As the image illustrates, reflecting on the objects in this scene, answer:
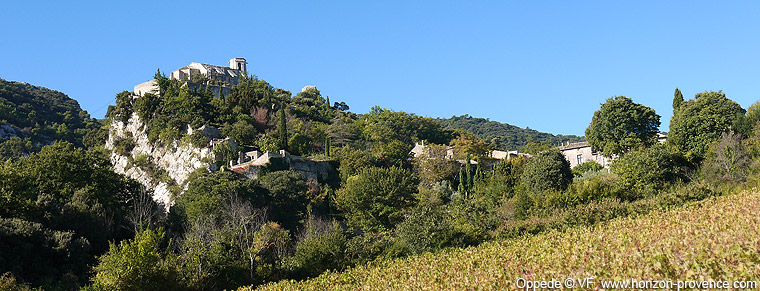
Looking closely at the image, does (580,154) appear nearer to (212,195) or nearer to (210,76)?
(212,195)

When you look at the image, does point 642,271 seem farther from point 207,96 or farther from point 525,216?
point 207,96

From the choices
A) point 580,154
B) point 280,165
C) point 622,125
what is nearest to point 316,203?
point 280,165

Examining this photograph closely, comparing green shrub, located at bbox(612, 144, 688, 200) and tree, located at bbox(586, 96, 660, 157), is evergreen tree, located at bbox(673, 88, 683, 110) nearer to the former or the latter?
tree, located at bbox(586, 96, 660, 157)

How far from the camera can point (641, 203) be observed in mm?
32188

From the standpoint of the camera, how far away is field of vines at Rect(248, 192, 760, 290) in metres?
13.9

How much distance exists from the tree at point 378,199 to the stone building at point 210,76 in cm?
3042

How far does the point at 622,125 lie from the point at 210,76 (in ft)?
175

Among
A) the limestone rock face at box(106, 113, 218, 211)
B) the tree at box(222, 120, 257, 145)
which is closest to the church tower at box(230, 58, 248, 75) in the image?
the limestone rock face at box(106, 113, 218, 211)

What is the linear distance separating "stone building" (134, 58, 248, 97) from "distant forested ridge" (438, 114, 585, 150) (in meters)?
40.2

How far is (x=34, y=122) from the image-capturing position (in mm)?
81000

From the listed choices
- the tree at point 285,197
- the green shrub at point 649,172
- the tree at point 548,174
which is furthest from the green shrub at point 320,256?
the green shrub at point 649,172

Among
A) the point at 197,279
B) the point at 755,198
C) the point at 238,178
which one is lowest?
the point at 197,279

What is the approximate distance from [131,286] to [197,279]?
2.87m

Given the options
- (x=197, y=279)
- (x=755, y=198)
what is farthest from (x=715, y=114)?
(x=197, y=279)
